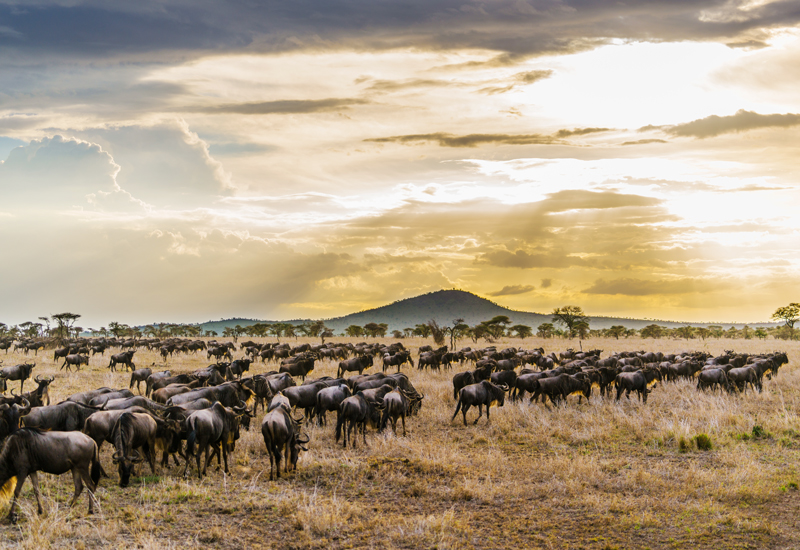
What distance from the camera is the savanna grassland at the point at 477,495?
8.91m

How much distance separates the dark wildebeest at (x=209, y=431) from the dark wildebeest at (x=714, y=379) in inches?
837

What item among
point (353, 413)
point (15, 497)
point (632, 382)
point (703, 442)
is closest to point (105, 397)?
point (15, 497)

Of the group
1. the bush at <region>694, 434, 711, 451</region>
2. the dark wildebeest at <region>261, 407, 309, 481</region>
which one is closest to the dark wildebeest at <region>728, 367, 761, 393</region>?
the bush at <region>694, 434, 711, 451</region>

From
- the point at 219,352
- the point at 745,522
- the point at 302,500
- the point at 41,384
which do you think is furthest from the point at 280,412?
the point at 219,352

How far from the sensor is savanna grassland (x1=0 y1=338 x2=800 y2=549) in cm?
891

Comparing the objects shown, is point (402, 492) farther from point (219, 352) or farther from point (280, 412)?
point (219, 352)

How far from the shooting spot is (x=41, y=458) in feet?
29.3

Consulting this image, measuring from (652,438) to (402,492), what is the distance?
8696 millimetres

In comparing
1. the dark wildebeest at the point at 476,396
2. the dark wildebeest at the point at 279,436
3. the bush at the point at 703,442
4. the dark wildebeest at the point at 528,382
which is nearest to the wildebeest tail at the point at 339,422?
the dark wildebeest at the point at 279,436

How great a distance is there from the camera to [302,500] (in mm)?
10422

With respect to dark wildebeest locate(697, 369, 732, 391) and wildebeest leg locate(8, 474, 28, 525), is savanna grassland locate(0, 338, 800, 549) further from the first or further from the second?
dark wildebeest locate(697, 369, 732, 391)

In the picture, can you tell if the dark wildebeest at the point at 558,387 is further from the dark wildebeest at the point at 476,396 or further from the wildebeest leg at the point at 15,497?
the wildebeest leg at the point at 15,497

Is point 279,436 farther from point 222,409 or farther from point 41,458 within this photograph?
point 41,458

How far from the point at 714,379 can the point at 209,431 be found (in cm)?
2218
